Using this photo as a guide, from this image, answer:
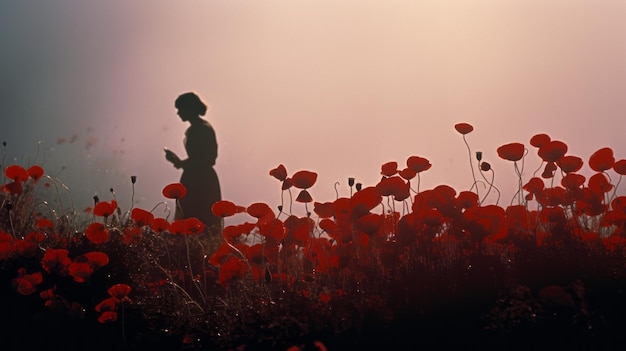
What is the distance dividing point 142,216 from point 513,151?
7.33 ft

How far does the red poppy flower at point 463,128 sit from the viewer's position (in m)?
3.64

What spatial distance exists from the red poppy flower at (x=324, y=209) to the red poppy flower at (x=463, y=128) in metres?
0.80

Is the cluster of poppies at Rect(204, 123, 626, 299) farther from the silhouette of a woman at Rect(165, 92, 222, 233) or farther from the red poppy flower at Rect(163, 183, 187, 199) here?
the silhouette of a woman at Rect(165, 92, 222, 233)

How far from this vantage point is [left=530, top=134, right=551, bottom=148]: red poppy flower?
3.51 metres

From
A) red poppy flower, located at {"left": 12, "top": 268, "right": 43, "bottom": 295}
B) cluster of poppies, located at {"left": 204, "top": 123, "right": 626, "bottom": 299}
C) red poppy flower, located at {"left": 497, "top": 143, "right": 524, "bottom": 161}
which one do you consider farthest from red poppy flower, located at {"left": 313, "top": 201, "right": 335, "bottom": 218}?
red poppy flower, located at {"left": 12, "top": 268, "right": 43, "bottom": 295}

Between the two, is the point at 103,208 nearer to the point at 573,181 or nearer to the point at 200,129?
the point at 573,181

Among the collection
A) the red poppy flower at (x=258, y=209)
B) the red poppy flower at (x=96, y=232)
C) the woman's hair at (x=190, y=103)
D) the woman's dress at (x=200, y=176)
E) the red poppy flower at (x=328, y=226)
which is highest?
the woman's hair at (x=190, y=103)

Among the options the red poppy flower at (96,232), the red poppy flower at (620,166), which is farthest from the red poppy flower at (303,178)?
the red poppy flower at (620,166)

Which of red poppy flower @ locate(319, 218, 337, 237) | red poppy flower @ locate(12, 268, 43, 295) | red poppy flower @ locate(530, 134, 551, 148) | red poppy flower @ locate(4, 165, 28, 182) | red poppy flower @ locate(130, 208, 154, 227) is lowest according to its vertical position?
red poppy flower @ locate(12, 268, 43, 295)

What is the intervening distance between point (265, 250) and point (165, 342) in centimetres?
73

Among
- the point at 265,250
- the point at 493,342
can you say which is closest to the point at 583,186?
the point at 493,342

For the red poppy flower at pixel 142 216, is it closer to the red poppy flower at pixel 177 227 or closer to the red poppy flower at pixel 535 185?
the red poppy flower at pixel 177 227

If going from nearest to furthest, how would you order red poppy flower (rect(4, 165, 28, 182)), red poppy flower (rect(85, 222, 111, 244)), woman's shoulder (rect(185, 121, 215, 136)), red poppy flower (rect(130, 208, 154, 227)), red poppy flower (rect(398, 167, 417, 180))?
1. red poppy flower (rect(398, 167, 417, 180))
2. red poppy flower (rect(85, 222, 111, 244))
3. red poppy flower (rect(130, 208, 154, 227))
4. red poppy flower (rect(4, 165, 28, 182))
5. woman's shoulder (rect(185, 121, 215, 136))

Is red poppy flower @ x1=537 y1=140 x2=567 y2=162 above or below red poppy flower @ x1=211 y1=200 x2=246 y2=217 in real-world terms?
above
